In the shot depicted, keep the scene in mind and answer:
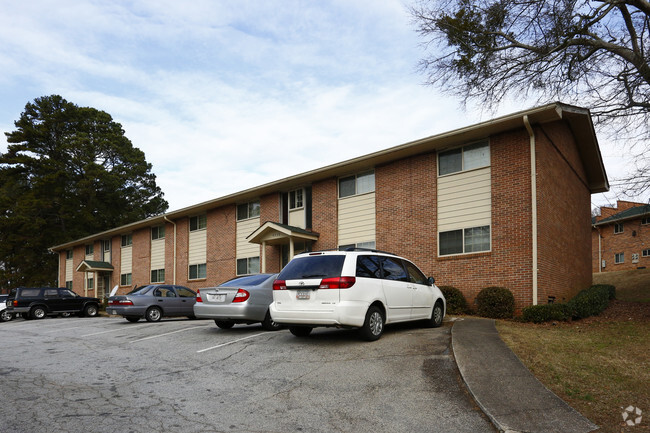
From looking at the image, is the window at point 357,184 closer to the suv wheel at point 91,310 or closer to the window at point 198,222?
the window at point 198,222

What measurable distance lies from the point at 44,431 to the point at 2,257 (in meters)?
49.2

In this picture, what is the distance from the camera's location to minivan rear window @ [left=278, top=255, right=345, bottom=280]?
28.7 ft

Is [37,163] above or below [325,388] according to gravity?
above

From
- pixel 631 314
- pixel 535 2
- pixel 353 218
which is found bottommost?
pixel 631 314

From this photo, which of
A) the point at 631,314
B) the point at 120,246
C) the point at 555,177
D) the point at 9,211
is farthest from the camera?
the point at 9,211

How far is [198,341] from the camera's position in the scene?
10.6m

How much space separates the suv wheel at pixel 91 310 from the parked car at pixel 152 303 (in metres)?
8.11

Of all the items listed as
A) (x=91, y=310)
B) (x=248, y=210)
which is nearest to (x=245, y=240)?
(x=248, y=210)

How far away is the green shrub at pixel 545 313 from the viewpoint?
12945 millimetres

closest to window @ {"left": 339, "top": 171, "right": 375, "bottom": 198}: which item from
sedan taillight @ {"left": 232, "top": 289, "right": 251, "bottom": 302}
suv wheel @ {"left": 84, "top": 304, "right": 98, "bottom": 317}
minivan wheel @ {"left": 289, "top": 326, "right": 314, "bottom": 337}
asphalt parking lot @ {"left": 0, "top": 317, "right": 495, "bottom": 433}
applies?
sedan taillight @ {"left": 232, "top": 289, "right": 251, "bottom": 302}

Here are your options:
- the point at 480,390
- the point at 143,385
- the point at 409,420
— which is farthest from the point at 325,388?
the point at 143,385

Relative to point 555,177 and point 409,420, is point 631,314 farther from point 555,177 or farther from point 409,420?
point 409,420

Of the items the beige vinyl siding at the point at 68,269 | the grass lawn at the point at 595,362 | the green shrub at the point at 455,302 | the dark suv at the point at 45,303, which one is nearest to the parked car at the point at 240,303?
the grass lawn at the point at 595,362

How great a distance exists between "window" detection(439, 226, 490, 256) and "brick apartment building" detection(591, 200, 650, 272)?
28.9 metres
